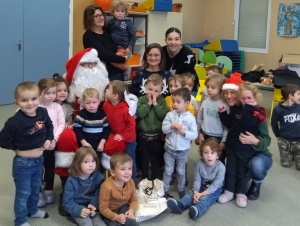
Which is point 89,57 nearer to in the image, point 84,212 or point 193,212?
point 84,212

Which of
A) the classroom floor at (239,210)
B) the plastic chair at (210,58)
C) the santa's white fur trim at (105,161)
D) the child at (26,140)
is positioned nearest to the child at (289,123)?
the classroom floor at (239,210)

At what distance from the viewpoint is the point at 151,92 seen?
2.85 metres

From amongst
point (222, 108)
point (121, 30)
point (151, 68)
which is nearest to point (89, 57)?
point (151, 68)

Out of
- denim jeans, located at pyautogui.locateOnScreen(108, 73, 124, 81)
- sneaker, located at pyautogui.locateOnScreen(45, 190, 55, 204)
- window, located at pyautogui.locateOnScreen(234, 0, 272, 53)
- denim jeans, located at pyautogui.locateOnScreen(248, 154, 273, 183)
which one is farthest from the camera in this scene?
window, located at pyautogui.locateOnScreen(234, 0, 272, 53)

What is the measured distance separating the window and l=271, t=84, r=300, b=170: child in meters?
4.92

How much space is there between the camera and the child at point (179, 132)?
9.01 feet

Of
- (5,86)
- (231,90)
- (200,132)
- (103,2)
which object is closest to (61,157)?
(200,132)

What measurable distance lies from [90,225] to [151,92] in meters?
1.06

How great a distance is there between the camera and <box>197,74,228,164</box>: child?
2.92m

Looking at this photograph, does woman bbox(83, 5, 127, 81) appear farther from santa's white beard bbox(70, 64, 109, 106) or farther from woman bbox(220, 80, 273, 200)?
woman bbox(220, 80, 273, 200)

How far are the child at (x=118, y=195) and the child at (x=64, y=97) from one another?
0.54m

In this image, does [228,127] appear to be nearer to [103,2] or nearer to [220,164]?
[220,164]

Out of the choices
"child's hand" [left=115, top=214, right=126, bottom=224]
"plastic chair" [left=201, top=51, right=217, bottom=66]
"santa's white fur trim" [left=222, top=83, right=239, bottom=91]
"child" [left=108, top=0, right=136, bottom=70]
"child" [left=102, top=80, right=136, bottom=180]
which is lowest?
"child's hand" [left=115, top=214, right=126, bottom=224]

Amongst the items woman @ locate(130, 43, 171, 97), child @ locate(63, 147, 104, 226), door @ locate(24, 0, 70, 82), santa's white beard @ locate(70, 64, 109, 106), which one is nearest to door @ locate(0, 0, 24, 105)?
door @ locate(24, 0, 70, 82)
